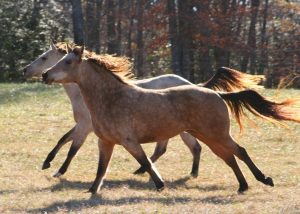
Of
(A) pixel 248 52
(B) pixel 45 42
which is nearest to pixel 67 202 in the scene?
(B) pixel 45 42

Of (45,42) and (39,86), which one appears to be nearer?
(39,86)

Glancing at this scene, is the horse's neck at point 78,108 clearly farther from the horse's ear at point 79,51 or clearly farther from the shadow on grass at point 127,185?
the horse's ear at point 79,51

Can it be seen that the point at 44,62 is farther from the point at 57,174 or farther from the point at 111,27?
the point at 111,27

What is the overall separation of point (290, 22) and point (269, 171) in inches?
917

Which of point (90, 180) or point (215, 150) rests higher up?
point (215, 150)

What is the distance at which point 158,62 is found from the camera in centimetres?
3688

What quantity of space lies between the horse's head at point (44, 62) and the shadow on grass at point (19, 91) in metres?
8.96

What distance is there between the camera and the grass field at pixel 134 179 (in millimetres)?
7797

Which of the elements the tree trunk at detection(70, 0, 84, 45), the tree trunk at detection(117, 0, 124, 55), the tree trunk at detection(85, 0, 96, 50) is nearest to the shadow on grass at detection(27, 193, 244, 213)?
the tree trunk at detection(70, 0, 84, 45)

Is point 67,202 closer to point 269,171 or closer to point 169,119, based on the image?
point 169,119

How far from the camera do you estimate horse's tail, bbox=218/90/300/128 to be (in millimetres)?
9047

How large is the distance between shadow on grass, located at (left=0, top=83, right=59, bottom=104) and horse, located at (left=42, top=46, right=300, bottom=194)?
→ 11.8m

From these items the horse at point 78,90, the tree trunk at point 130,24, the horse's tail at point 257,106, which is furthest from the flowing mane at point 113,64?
the tree trunk at point 130,24

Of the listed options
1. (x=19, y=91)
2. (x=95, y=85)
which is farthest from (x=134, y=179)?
(x=19, y=91)
